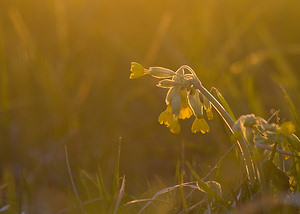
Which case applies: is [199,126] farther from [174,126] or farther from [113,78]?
[113,78]

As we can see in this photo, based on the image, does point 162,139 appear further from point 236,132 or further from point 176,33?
point 236,132

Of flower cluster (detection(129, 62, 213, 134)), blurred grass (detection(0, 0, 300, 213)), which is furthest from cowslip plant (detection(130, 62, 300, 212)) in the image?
blurred grass (detection(0, 0, 300, 213))

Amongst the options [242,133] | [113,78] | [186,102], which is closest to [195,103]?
[186,102]

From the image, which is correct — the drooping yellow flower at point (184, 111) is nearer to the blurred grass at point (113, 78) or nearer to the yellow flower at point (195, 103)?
the yellow flower at point (195, 103)

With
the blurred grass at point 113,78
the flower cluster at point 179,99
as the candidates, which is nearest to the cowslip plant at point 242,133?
the flower cluster at point 179,99

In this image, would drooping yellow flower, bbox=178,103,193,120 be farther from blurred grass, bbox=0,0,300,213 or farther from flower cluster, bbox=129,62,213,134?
blurred grass, bbox=0,0,300,213

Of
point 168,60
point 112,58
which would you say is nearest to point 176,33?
point 168,60
